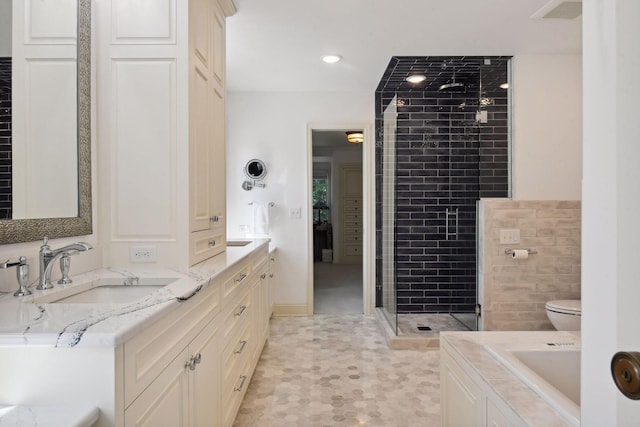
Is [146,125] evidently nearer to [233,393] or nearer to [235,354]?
[235,354]

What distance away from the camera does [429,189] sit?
A: 3971mm

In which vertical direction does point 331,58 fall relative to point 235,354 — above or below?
above

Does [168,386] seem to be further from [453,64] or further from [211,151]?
[453,64]

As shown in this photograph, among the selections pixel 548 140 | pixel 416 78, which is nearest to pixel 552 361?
pixel 548 140

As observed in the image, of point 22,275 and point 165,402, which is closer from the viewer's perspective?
point 165,402

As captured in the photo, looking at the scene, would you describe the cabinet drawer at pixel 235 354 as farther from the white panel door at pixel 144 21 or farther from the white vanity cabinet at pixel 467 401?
the white panel door at pixel 144 21

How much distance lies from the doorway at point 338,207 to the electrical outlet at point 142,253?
4901mm

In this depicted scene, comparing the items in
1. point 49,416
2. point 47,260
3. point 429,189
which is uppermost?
point 429,189

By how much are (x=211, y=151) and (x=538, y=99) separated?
267 centimetres

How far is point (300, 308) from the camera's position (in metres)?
4.18

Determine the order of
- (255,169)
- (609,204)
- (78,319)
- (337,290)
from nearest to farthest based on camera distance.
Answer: (609,204) → (78,319) → (255,169) → (337,290)

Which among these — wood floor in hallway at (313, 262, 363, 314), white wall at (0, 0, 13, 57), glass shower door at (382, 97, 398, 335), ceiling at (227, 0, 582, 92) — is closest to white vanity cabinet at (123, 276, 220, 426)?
white wall at (0, 0, 13, 57)

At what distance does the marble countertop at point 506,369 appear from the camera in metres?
0.93

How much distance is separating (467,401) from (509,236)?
7.13 ft
